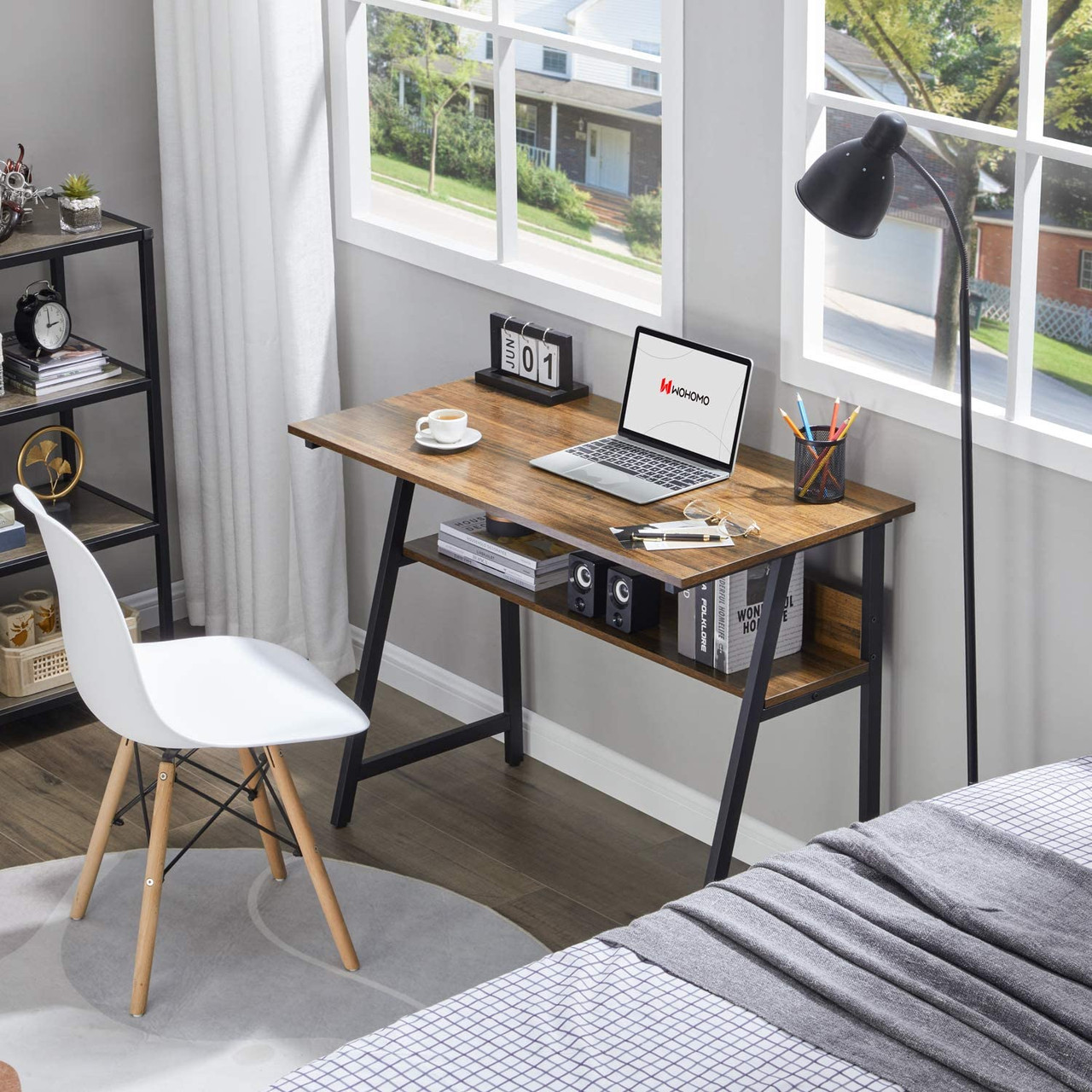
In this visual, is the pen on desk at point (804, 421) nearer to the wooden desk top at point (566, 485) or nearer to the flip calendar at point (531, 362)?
the wooden desk top at point (566, 485)

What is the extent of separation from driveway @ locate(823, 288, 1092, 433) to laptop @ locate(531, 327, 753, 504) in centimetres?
18

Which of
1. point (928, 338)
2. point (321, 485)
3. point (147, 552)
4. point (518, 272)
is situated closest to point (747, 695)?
point (928, 338)

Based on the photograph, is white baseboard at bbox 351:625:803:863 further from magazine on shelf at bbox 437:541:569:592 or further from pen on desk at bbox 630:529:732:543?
pen on desk at bbox 630:529:732:543

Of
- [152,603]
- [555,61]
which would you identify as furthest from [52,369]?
[555,61]

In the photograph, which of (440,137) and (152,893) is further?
(440,137)

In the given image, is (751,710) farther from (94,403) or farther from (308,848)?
(94,403)

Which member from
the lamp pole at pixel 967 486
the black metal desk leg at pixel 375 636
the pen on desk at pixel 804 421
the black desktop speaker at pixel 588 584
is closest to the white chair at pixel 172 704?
the black metal desk leg at pixel 375 636

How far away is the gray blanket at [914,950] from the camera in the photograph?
6.03ft

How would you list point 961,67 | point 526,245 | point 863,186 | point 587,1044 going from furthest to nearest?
point 526,245
point 961,67
point 863,186
point 587,1044

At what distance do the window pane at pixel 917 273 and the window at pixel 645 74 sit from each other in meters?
0.44

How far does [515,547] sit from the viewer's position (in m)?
3.26

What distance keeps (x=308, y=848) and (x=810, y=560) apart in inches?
40.3

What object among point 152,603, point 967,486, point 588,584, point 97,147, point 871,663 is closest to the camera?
point 967,486

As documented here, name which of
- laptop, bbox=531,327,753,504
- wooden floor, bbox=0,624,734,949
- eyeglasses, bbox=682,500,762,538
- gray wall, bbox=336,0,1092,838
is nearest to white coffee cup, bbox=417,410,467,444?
laptop, bbox=531,327,753,504
